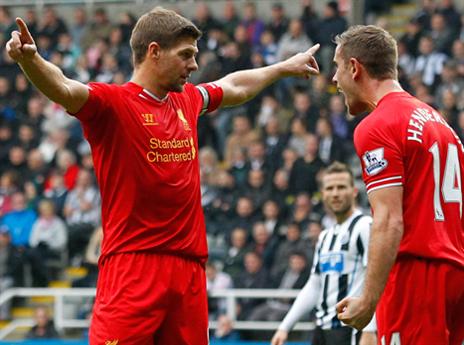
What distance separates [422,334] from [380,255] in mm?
495

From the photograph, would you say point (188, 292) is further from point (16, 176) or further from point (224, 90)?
point (16, 176)

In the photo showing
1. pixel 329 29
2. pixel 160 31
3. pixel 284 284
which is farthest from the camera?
pixel 329 29

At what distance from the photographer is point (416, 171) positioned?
560 cm

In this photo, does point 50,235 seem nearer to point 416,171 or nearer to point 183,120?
point 183,120

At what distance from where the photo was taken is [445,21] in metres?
16.9

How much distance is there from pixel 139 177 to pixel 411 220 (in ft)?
5.03

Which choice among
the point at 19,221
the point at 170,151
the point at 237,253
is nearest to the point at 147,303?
the point at 170,151

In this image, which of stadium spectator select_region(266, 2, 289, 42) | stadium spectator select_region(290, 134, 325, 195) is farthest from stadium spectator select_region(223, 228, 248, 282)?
stadium spectator select_region(266, 2, 289, 42)

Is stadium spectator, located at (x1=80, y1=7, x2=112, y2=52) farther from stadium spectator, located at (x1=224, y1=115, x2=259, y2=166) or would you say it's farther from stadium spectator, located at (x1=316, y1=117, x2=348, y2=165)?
stadium spectator, located at (x1=316, y1=117, x2=348, y2=165)

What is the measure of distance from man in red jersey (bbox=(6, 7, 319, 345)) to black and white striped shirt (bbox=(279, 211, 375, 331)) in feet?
6.44

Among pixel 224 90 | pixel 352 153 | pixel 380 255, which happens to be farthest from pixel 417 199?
pixel 352 153

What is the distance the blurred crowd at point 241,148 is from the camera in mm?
14984

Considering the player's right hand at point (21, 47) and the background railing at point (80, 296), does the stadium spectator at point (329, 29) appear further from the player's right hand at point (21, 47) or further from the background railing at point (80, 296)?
the player's right hand at point (21, 47)

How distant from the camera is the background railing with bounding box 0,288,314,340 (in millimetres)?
13898
